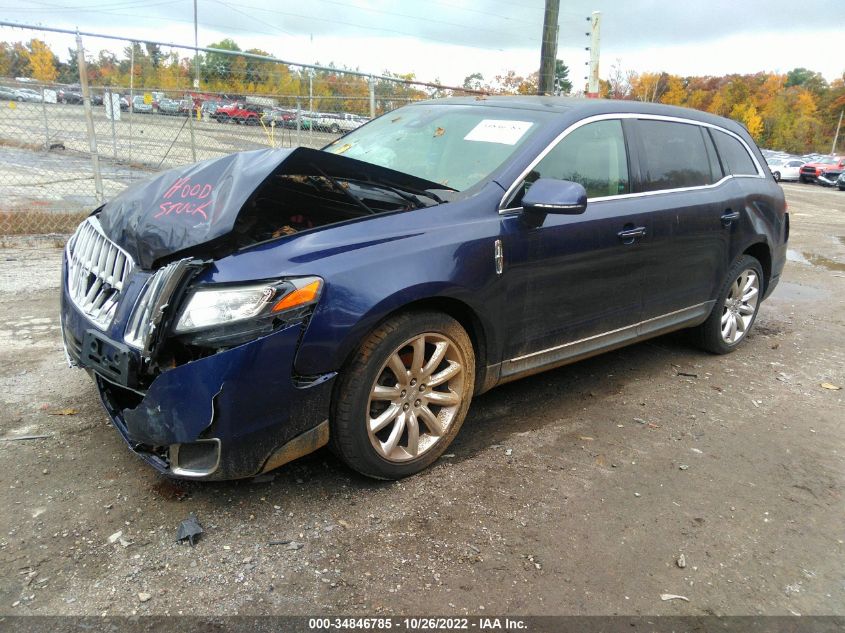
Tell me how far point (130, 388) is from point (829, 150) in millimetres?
94219

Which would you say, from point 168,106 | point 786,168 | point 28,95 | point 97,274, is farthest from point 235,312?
point 786,168

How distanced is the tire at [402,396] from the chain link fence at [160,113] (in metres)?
5.97

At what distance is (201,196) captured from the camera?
2.93 m

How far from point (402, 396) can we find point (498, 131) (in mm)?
1663

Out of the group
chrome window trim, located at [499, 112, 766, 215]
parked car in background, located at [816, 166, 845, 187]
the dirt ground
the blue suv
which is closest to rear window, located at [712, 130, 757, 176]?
chrome window trim, located at [499, 112, 766, 215]

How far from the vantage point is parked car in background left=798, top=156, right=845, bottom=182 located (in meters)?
36.3

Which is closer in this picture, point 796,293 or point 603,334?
point 603,334

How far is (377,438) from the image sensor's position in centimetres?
294

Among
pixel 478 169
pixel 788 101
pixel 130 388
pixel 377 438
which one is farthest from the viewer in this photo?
pixel 788 101

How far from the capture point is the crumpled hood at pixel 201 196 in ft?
8.91

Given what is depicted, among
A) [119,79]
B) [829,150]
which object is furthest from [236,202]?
[829,150]

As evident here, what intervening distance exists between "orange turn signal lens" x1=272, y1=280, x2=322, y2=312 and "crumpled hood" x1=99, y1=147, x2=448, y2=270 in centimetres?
42

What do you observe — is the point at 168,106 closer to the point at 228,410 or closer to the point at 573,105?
the point at 573,105

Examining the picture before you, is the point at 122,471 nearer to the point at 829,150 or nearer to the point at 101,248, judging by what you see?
the point at 101,248
